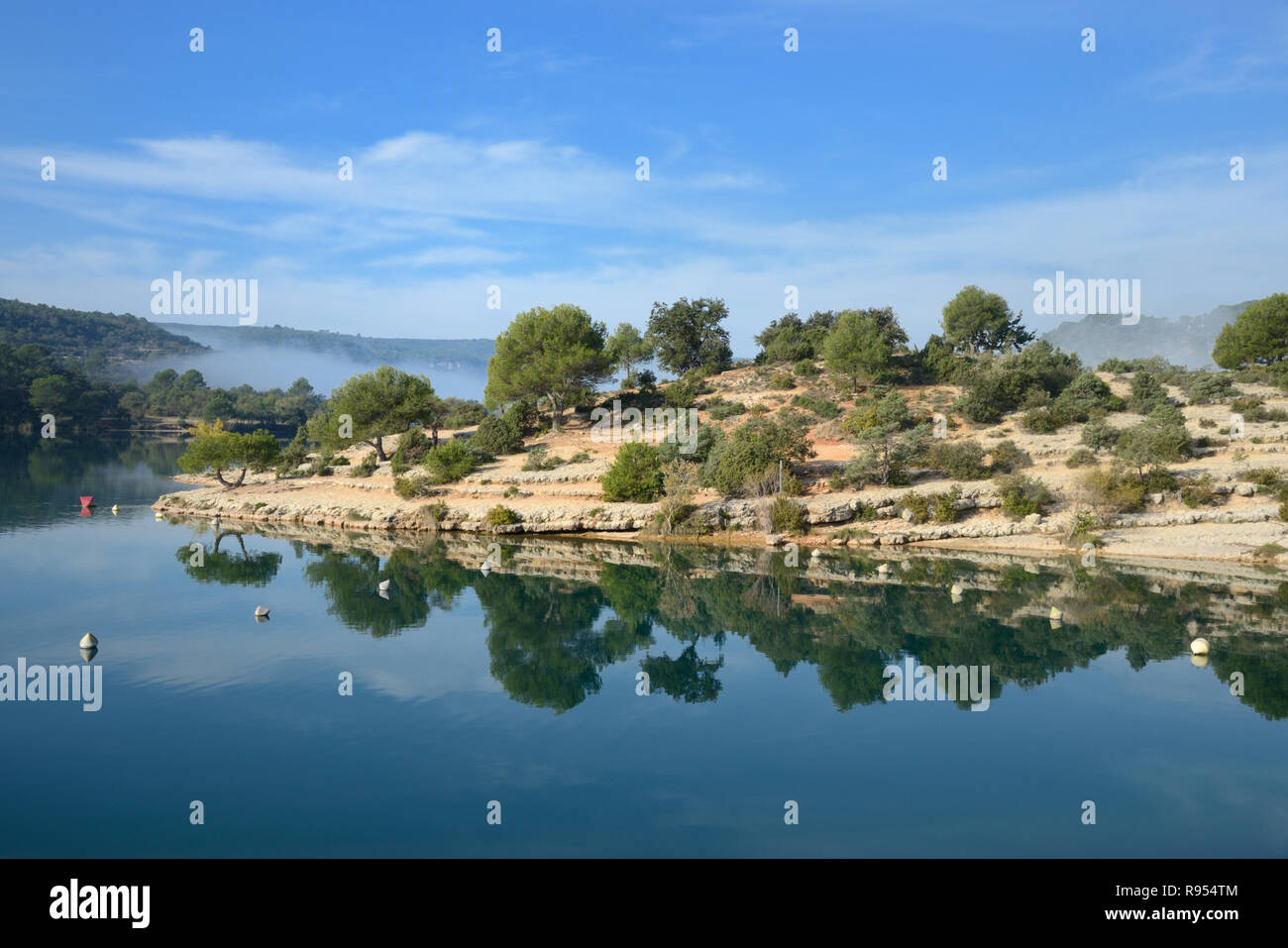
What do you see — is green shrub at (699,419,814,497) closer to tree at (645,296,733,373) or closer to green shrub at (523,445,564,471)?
green shrub at (523,445,564,471)

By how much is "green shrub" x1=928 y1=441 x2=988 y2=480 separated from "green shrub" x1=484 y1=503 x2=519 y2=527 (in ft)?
62.3

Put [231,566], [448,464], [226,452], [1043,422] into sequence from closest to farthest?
1. [231,566]
2. [1043,422]
3. [448,464]
4. [226,452]

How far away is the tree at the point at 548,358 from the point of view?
167 ft

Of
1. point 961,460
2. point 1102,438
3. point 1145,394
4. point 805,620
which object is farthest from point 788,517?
point 1145,394

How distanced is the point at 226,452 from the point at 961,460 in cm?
3777

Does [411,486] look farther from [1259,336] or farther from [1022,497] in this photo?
[1259,336]

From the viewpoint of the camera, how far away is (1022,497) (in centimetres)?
3303

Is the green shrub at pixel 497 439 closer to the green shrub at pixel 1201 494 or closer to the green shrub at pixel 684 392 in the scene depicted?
the green shrub at pixel 684 392

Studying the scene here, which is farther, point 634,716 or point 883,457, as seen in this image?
point 883,457

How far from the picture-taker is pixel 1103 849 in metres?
10.4

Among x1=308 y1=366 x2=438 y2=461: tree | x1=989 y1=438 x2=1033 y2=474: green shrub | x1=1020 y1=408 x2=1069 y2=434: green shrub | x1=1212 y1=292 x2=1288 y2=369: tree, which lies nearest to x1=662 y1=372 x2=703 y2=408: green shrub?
x1=308 y1=366 x2=438 y2=461: tree

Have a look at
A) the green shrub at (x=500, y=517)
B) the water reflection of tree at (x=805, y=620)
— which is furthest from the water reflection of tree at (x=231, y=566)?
the green shrub at (x=500, y=517)

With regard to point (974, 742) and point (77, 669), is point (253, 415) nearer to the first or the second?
point (77, 669)

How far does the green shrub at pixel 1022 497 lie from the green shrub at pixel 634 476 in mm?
14606
